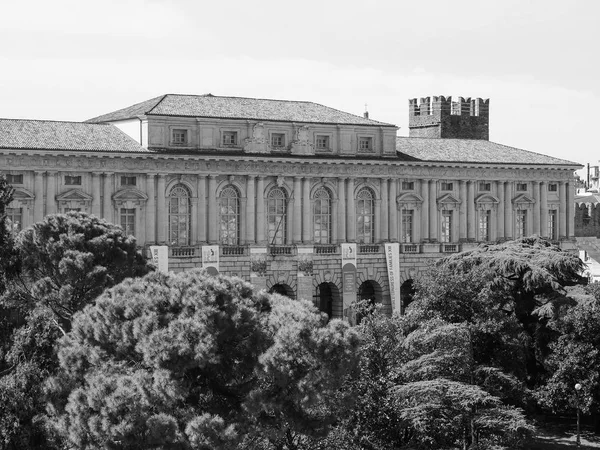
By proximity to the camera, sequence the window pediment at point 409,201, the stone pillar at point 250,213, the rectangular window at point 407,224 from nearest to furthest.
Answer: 1. the stone pillar at point 250,213
2. the window pediment at point 409,201
3. the rectangular window at point 407,224

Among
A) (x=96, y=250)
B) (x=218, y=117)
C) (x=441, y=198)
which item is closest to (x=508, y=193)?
(x=441, y=198)

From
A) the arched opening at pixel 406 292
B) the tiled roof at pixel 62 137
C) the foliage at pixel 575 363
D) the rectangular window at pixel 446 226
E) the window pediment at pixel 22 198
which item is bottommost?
the foliage at pixel 575 363

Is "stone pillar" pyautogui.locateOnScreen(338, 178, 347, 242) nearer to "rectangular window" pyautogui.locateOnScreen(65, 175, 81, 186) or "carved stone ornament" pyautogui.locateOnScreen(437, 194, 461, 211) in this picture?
"carved stone ornament" pyautogui.locateOnScreen(437, 194, 461, 211)

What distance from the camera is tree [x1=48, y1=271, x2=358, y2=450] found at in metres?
47.6

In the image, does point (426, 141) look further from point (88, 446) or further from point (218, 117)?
point (88, 446)

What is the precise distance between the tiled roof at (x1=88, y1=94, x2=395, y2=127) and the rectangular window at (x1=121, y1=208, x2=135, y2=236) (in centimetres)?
574

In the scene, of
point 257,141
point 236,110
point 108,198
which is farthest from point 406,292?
point 108,198

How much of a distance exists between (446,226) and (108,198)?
25.1 metres

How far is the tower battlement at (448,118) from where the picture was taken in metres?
117

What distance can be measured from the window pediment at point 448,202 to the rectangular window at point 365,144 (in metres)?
6.22

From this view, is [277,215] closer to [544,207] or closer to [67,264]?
[544,207]

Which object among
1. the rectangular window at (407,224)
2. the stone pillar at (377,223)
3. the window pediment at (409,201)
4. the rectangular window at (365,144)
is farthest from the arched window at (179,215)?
the rectangular window at (407,224)

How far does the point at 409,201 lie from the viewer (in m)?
101

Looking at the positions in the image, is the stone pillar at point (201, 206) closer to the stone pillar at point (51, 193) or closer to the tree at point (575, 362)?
the stone pillar at point (51, 193)
